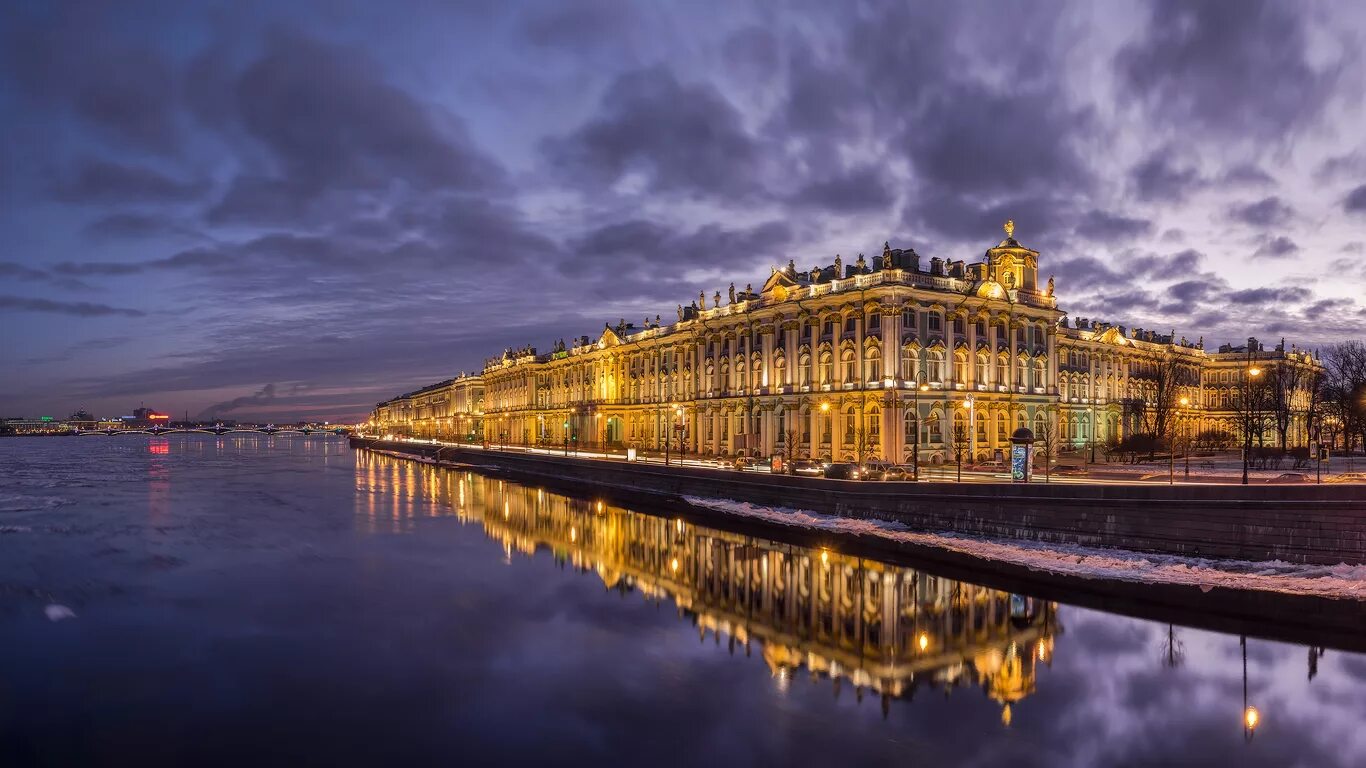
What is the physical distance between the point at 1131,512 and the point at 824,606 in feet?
42.6

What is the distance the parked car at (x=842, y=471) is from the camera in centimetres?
4241

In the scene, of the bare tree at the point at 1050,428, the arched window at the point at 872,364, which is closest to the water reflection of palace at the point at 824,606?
the arched window at the point at 872,364

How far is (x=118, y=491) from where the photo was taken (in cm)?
6456

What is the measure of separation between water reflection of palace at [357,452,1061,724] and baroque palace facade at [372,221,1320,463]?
51.3ft

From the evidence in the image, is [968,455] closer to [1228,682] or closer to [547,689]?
[1228,682]

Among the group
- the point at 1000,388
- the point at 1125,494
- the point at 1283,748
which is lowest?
the point at 1283,748

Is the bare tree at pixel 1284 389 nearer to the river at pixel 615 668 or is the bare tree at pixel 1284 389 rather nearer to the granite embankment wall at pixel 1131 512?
the granite embankment wall at pixel 1131 512

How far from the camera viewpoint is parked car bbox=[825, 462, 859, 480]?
4241 centimetres

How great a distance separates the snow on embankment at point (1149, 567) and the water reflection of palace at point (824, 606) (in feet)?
11.3

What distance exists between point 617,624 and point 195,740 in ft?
37.2

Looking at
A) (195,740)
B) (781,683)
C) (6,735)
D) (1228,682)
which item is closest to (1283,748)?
(1228,682)

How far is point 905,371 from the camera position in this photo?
53.4 metres

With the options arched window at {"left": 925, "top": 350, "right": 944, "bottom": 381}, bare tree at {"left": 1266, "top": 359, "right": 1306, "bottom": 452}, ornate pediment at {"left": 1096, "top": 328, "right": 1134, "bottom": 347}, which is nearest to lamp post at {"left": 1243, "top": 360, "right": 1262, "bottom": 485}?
bare tree at {"left": 1266, "top": 359, "right": 1306, "bottom": 452}

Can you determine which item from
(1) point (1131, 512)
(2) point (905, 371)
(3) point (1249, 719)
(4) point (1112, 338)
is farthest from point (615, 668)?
(4) point (1112, 338)
